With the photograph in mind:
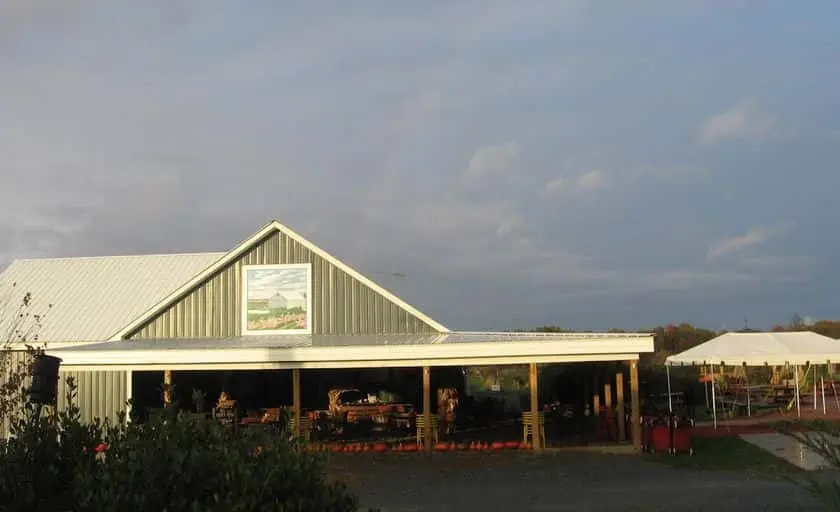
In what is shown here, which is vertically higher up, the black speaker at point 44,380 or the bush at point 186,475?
the black speaker at point 44,380

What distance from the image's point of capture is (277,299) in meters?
22.3

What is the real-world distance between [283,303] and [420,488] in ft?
30.8

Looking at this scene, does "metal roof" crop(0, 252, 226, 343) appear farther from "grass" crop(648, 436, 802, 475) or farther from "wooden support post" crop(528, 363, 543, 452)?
"grass" crop(648, 436, 802, 475)

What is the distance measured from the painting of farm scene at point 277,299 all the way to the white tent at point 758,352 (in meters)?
10.3

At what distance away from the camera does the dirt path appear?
12055 millimetres

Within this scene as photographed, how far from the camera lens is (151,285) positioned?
26875 mm

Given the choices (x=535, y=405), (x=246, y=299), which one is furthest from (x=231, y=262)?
(x=535, y=405)

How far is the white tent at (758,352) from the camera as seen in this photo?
22984mm

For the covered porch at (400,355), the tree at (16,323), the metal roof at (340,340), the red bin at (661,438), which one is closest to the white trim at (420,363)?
the covered porch at (400,355)

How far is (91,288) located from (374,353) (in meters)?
13.1

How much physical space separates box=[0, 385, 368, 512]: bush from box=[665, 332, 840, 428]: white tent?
19037mm

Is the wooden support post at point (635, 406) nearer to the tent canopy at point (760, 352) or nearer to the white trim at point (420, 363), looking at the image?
the white trim at point (420, 363)

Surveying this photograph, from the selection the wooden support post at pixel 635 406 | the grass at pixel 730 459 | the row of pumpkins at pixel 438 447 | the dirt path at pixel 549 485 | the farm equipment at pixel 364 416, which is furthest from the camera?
the farm equipment at pixel 364 416

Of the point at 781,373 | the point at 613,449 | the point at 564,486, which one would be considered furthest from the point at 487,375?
the point at 564,486
